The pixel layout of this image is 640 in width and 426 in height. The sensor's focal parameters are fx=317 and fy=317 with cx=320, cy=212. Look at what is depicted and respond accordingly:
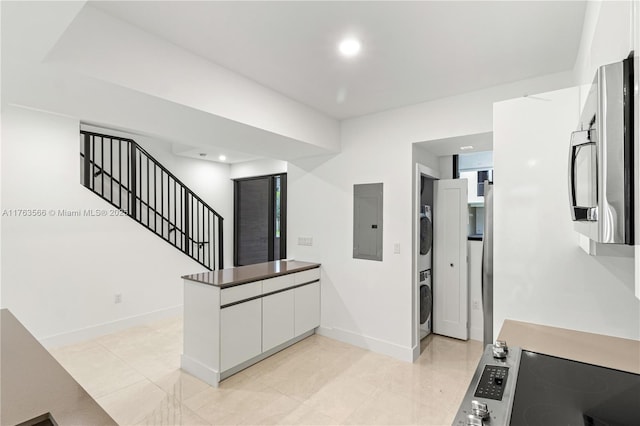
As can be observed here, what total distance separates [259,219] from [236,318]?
3.17 m

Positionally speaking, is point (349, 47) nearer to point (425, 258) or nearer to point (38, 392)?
point (38, 392)

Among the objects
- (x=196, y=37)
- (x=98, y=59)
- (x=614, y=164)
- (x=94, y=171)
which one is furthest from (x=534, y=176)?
(x=94, y=171)

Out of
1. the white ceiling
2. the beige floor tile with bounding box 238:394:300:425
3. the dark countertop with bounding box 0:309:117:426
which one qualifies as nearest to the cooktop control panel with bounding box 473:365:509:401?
the dark countertop with bounding box 0:309:117:426

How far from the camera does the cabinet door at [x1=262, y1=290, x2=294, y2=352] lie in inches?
130

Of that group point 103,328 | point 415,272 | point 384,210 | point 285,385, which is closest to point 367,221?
point 384,210

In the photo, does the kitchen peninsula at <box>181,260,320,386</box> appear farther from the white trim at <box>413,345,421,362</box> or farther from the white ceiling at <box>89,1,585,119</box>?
the white ceiling at <box>89,1,585,119</box>

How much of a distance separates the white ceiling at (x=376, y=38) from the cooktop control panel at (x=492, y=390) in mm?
1846

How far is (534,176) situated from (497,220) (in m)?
0.30

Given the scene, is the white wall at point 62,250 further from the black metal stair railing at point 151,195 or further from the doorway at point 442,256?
the doorway at point 442,256

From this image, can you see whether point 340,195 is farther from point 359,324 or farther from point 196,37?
point 196,37

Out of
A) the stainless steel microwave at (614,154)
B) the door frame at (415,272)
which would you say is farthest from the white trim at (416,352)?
the stainless steel microwave at (614,154)

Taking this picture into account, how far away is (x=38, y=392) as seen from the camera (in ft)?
3.14

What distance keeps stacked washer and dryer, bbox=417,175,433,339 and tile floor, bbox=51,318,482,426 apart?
34cm

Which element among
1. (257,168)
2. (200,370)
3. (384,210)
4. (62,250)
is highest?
(257,168)
